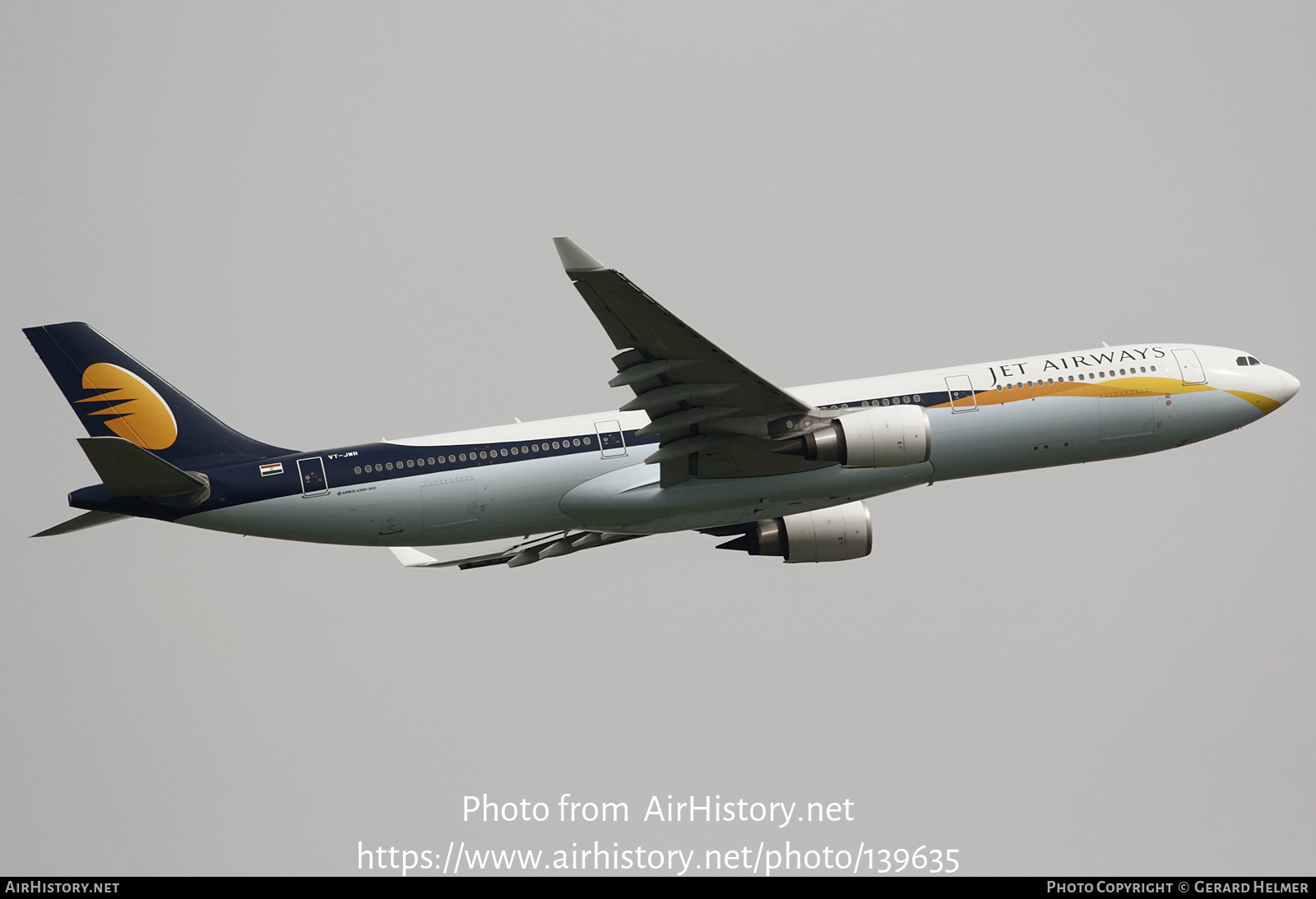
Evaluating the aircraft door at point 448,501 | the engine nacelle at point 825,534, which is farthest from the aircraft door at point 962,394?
the aircraft door at point 448,501

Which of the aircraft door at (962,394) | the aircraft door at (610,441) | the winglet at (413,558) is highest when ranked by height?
the aircraft door at (962,394)

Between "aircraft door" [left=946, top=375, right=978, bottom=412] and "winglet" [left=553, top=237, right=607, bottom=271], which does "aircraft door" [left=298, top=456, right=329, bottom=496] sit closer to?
"winglet" [left=553, top=237, right=607, bottom=271]

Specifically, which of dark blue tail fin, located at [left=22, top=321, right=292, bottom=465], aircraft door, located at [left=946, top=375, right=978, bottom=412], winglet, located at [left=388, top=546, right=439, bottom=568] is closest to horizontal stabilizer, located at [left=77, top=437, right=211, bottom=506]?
dark blue tail fin, located at [left=22, top=321, right=292, bottom=465]

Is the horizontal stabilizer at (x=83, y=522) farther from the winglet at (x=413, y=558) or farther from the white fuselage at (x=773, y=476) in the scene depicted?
the winglet at (x=413, y=558)

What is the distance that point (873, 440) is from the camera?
110 feet

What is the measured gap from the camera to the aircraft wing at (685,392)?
30062mm

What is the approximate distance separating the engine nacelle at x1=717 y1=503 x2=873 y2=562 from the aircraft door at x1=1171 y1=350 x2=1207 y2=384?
987 cm

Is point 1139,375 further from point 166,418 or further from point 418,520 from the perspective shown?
point 166,418

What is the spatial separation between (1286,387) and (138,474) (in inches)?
1258

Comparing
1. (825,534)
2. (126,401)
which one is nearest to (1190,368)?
(825,534)

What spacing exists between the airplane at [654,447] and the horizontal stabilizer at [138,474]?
47 millimetres

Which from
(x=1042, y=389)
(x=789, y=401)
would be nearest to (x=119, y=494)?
(x=789, y=401)

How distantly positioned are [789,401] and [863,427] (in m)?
2.00

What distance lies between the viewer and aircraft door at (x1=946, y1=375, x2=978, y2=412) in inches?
1430
